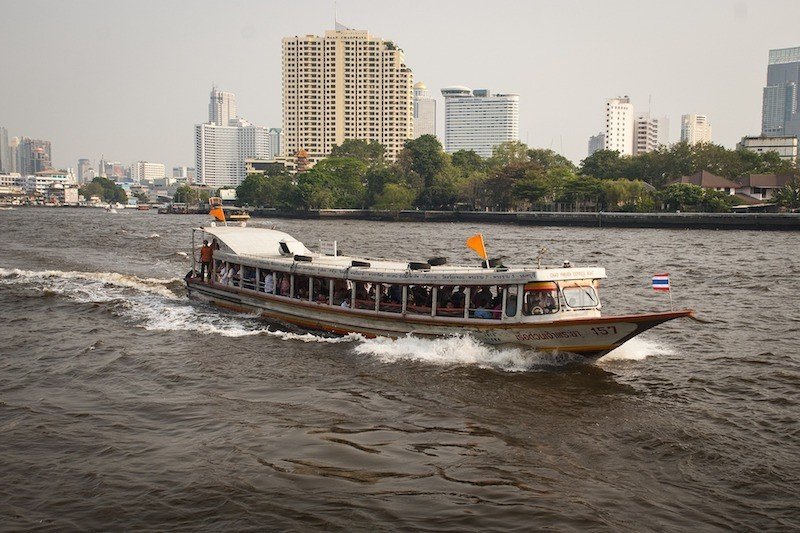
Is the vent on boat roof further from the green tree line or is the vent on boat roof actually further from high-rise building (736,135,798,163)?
high-rise building (736,135,798,163)

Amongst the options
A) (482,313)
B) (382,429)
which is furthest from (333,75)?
(382,429)

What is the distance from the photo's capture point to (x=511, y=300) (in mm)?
16812

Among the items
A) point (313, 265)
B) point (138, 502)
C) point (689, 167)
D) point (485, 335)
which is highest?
point (689, 167)

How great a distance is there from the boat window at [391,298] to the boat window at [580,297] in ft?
13.9

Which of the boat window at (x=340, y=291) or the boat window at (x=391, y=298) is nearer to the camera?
the boat window at (x=391, y=298)

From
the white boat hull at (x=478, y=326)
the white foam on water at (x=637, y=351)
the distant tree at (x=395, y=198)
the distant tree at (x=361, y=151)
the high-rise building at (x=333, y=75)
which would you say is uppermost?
the high-rise building at (x=333, y=75)

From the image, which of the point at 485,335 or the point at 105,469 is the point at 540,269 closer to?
the point at 485,335

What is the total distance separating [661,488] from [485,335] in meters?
6.77

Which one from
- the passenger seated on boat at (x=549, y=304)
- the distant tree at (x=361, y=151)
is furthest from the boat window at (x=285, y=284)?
the distant tree at (x=361, y=151)

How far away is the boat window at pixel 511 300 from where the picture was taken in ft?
54.9

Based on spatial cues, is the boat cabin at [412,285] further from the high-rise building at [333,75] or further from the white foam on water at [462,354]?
the high-rise building at [333,75]

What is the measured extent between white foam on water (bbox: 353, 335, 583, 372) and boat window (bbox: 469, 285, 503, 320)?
0.66 m

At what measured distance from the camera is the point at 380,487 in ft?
35.5

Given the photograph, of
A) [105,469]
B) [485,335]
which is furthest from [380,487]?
[485,335]
